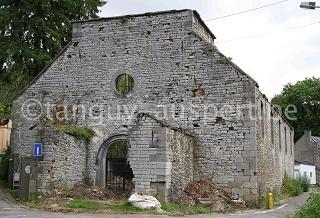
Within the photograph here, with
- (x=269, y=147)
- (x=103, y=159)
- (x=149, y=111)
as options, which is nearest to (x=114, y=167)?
(x=103, y=159)

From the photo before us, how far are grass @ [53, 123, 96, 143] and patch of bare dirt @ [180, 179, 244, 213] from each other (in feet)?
16.5

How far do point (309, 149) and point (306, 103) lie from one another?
5973 millimetres

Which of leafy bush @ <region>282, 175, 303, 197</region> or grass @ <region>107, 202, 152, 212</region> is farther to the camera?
leafy bush @ <region>282, 175, 303, 197</region>

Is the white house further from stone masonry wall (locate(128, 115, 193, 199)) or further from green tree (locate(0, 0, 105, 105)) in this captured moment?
stone masonry wall (locate(128, 115, 193, 199))

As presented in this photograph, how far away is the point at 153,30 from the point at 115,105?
3669 millimetres

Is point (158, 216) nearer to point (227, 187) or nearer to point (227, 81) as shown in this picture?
point (227, 187)

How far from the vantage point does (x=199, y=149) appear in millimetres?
18047

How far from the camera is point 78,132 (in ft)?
61.5

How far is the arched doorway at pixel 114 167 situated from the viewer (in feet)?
62.7

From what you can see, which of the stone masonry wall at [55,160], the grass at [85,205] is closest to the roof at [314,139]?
the stone masonry wall at [55,160]

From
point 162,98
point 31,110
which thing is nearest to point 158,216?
point 162,98

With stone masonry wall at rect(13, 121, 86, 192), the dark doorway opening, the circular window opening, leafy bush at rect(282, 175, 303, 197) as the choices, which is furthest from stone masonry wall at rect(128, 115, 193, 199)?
leafy bush at rect(282, 175, 303, 197)

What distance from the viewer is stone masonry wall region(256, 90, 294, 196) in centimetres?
1828

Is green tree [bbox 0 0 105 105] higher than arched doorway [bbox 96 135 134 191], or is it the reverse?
green tree [bbox 0 0 105 105]
